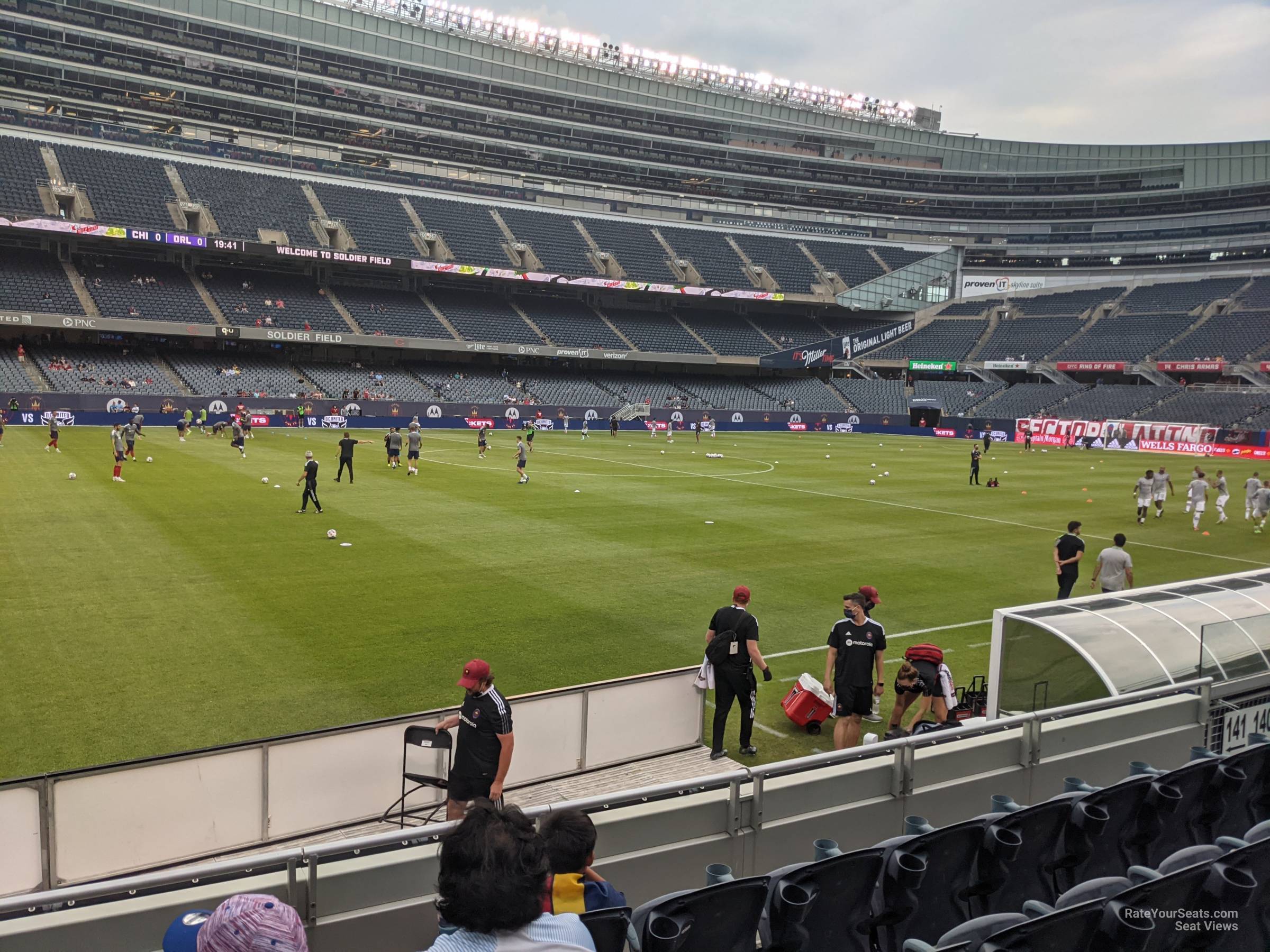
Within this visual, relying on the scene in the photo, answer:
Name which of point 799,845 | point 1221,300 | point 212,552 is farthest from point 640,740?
point 1221,300

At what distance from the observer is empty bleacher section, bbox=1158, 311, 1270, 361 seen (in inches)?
2785

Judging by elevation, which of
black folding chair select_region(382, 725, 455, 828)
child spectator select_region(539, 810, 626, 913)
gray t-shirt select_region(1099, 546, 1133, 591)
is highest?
child spectator select_region(539, 810, 626, 913)

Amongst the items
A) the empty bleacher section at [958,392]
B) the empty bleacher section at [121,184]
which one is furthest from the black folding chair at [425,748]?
the empty bleacher section at [958,392]

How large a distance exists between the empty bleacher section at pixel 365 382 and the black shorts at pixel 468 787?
178 ft

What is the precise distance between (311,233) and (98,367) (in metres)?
19.7

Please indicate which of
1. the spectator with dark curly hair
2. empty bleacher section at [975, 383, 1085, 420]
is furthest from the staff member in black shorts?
empty bleacher section at [975, 383, 1085, 420]

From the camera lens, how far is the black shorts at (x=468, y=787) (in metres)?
7.27

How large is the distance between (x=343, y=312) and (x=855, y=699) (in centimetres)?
6390

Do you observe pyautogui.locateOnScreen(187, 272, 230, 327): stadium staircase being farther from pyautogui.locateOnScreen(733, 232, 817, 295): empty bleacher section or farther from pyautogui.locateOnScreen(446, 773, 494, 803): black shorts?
pyautogui.locateOnScreen(446, 773, 494, 803): black shorts

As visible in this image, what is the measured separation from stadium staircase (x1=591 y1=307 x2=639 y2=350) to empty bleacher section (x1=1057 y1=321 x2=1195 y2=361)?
1524 inches

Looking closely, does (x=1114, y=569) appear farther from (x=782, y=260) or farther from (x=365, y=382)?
(x=782, y=260)

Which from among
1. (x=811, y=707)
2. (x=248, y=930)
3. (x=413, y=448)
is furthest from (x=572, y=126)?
(x=248, y=930)

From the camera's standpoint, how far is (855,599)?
385 inches

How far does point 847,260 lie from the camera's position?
94438mm
